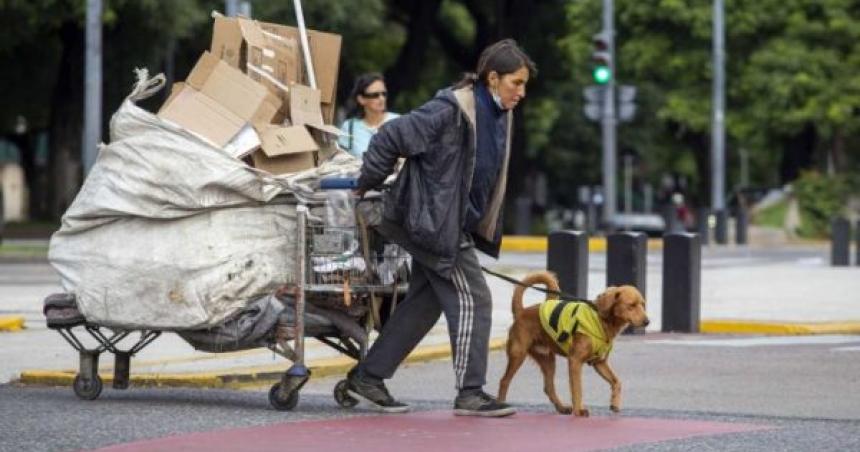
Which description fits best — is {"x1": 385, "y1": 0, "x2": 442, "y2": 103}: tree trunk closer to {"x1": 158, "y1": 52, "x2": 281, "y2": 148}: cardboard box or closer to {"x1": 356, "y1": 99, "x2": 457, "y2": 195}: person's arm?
{"x1": 158, "y1": 52, "x2": 281, "y2": 148}: cardboard box

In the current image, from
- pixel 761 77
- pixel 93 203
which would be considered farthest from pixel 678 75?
pixel 93 203

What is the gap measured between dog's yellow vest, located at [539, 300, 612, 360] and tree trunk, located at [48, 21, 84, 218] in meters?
37.5

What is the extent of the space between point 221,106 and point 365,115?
4.71ft

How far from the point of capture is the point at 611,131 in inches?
1549

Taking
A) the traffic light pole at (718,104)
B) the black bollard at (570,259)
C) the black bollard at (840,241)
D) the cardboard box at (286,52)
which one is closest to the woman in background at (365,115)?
the cardboard box at (286,52)

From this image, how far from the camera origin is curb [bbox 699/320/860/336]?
17719 mm

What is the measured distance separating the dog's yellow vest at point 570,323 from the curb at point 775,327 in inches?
279

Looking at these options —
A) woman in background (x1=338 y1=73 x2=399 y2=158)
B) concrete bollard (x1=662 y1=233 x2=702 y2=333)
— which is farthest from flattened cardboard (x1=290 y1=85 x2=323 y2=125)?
concrete bollard (x1=662 y1=233 x2=702 y2=333)

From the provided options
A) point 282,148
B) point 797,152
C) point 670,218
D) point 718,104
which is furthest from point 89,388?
point 797,152

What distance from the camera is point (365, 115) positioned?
A: 12820 mm

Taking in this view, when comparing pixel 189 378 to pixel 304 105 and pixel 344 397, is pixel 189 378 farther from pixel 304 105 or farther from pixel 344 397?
pixel 304 105

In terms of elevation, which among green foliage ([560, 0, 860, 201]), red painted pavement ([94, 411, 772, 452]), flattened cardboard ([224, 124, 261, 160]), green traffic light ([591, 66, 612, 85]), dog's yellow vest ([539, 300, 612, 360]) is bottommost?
red painted pavement ([94, 411, 772, 452])

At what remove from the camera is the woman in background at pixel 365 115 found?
12.7 m

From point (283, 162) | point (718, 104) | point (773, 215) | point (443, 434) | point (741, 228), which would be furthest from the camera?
point (718, 104)
